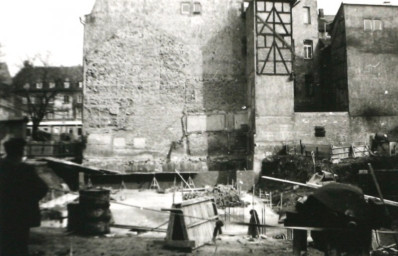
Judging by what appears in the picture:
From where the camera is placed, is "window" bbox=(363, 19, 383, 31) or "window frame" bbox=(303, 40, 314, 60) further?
"window frame" bbox=(303, 40, 314, 60)

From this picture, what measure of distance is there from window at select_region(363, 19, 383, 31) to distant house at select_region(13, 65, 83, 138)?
82.5ft

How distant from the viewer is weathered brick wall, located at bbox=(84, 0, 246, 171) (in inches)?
974

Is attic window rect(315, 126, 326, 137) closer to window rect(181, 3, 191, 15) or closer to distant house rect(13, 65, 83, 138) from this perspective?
window rect(181, 3, 191, 15)

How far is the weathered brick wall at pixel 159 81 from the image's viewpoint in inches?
974

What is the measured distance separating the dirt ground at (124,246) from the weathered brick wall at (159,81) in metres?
14.6

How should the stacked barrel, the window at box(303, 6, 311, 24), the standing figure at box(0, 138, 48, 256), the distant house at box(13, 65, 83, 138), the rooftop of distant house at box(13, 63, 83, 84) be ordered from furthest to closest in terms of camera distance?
the distant house at box(13, 65, 83, 138), the rooftop of distant house at box(13, 63, 83, 84), the window at box(303, 6, 311, 24), the stacked barrel, the standing figure at box(0, 138, 48, 256)

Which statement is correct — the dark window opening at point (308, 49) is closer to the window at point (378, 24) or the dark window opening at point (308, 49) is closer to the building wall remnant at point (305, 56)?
the building wall remnant at point (305, 56)

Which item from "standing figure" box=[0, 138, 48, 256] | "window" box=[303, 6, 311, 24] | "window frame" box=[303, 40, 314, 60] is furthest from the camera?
"window" box=[303, 6, 311, 24]

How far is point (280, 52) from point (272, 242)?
16.0 m

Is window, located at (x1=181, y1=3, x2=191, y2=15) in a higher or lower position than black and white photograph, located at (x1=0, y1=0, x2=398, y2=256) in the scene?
higher

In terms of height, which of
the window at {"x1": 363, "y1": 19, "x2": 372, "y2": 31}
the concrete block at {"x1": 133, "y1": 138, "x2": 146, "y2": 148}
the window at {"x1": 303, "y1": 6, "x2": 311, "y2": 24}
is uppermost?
the window at {"x1": 303, "y1": 6, "x2": 311, "y2": 24}

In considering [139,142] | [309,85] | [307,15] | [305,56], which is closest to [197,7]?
[139,142]

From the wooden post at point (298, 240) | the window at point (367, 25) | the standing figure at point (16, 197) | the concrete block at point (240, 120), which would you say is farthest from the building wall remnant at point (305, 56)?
the standing figure at point (16, 197)

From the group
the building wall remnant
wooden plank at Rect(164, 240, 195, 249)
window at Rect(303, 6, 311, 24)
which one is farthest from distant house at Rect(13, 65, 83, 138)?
wooden plank at Rect(164, 240, 195, 249)
